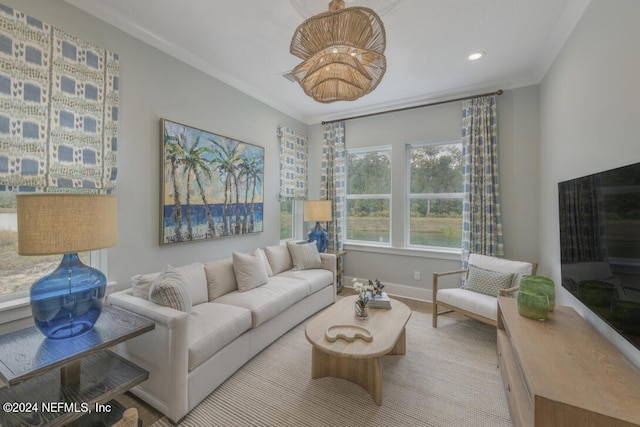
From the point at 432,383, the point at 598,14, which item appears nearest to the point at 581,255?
the point at 432,383

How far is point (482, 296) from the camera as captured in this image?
279 centimetres

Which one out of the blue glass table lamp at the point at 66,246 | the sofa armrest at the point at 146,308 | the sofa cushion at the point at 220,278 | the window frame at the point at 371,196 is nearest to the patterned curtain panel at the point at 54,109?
the blue glass table lamp at the point at 66,246

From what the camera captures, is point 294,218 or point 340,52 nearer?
point 340,52

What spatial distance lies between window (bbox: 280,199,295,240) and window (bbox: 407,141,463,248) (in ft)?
6.16

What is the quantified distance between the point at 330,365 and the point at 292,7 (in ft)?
9.30

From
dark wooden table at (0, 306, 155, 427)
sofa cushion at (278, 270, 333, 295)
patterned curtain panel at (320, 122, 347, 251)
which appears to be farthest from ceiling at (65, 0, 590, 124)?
sofa cushion at (278, 270, 333, 295)

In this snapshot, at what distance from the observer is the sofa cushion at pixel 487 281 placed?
2771 millimetres

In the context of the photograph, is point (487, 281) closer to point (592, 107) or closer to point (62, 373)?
point (592, 107)

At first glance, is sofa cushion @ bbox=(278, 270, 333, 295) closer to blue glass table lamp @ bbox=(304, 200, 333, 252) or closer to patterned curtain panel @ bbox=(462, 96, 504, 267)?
blue glass table lamp @ bbox=(304, 200, 333, 252)

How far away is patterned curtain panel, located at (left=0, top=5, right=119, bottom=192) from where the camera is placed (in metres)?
1.67

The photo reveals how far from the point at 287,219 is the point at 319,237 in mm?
629

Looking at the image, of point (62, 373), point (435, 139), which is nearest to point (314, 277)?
point (62, 373)

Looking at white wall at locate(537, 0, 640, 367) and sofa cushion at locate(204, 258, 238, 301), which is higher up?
white wall at locate(537, 0, 640, 367)

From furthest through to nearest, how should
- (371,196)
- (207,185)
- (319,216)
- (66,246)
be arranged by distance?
(371,196), (319,216), (207,185), (66,246)
